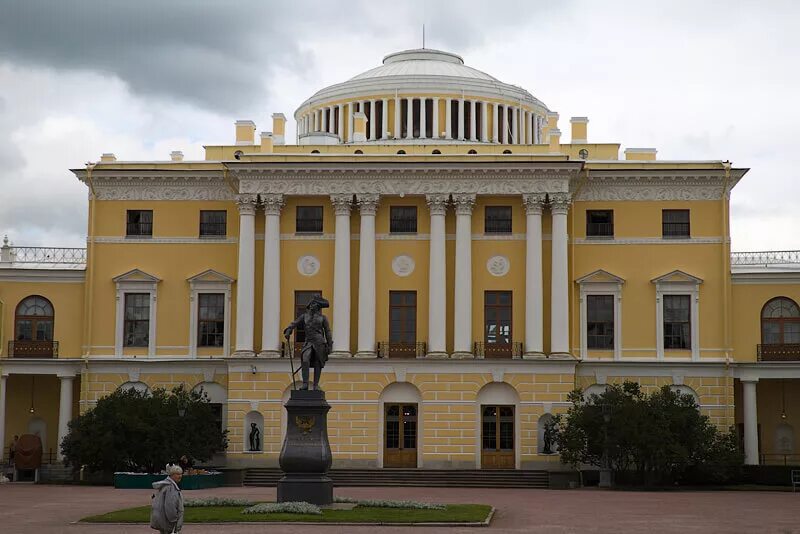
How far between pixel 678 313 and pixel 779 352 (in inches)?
180

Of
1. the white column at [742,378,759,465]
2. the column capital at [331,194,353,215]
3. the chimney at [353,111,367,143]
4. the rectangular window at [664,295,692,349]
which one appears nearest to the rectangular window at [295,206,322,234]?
the column capital at [331,194,353,215]

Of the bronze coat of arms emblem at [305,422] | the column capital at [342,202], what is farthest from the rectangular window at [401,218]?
the bronze coat of arms emblem at [305,422]

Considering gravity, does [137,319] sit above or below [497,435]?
above

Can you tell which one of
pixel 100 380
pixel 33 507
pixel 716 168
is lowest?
pixel 33 507

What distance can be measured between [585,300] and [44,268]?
2416 cm

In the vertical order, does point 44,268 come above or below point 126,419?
above

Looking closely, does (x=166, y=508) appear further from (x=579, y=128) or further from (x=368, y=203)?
(x=579, y=128)

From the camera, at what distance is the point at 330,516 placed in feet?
112

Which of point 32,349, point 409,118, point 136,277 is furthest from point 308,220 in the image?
point 32,349

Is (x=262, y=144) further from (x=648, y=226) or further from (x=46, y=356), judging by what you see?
(x=648, y=226)

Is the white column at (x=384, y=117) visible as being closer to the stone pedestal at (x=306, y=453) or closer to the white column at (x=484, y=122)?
the white column at (x=484, y=122)

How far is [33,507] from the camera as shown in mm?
39406

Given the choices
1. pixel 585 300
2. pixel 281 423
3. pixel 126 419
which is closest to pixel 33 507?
pixel 126 419

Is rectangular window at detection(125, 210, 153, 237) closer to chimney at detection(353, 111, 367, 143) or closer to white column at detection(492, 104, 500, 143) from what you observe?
chimney at detection(353, 111, 367, 143)
